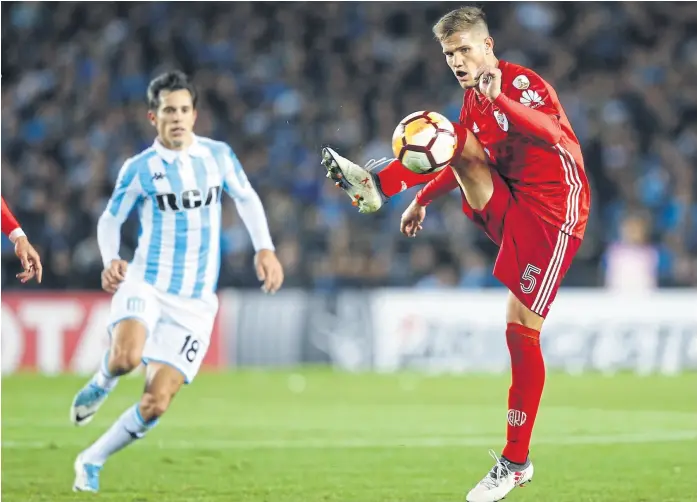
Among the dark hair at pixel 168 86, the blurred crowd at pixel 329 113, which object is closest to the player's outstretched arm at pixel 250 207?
the dark hair at pixel 168 86

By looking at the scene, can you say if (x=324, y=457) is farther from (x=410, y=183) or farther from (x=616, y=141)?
(x=616, y=141)

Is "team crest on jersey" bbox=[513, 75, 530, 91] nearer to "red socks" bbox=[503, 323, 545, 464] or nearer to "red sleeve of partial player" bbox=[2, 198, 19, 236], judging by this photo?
"red socks" bbox=[503, 323, 545, 464]

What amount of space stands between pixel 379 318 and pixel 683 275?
413 centimetres

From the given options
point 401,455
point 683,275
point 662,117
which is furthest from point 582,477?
point 662,117

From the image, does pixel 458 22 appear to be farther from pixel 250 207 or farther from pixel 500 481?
pixel 500 481

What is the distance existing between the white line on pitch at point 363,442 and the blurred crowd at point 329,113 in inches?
254

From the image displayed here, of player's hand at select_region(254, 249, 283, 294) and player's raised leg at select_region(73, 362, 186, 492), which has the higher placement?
player's hand at select_region(254, 249, 283, 294)

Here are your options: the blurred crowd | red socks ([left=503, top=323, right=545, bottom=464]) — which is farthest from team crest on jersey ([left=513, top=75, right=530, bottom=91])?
the blurred crowd

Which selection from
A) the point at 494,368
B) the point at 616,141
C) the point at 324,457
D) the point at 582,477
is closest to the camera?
the point at 582,477

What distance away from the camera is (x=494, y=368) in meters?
15.3

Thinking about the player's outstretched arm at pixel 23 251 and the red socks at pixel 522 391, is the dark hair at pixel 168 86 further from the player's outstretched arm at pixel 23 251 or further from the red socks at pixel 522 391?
the red socks at pixel 522 391

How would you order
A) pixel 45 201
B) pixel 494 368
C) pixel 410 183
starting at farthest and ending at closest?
pixel 45 201
pixel 494 368
pixel 410 183

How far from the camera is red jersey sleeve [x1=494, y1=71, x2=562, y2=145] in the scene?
5.47 m

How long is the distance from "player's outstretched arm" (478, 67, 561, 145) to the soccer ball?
296mm
